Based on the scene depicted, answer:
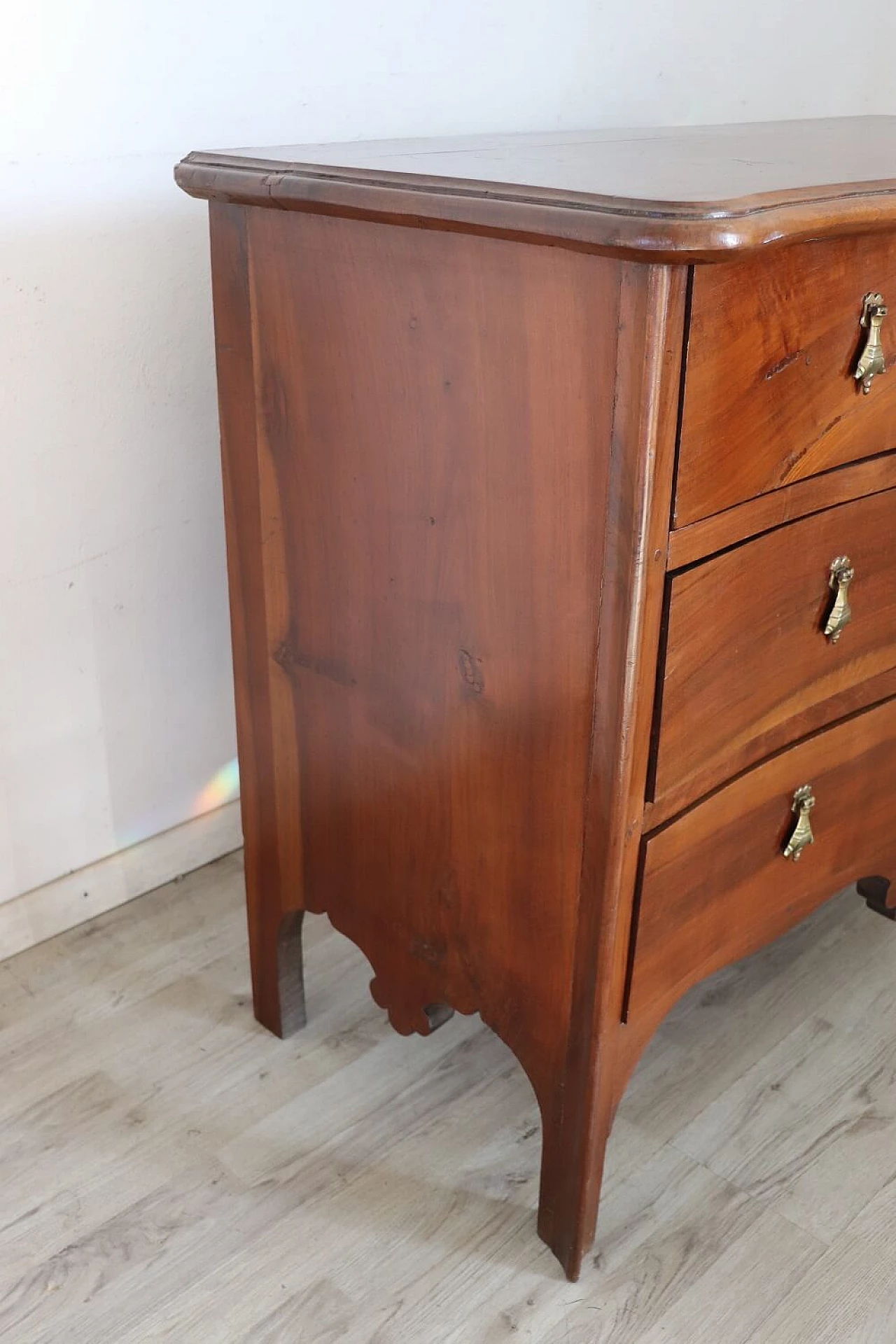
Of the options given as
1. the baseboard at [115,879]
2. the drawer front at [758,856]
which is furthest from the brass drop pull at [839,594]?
the baseboard at [115,879]

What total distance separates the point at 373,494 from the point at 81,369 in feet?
1.54

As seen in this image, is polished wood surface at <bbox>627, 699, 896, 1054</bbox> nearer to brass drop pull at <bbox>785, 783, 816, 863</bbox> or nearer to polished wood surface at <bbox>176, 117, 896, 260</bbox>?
brass drop pull at <bbox>785, 783, 816, 863</bbox>

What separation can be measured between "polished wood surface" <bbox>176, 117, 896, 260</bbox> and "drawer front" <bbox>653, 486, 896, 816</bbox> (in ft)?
0.79

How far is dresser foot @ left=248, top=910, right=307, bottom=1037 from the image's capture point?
130cm

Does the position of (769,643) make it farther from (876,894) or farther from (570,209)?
(876,894)

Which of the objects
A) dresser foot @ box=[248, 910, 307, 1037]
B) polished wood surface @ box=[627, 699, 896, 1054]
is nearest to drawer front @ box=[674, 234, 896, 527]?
polished wood surface @ box=[627, 699, 896, 1054]

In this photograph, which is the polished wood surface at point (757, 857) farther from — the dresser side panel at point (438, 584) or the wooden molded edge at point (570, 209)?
the wooden molded edge at point (570, 209)

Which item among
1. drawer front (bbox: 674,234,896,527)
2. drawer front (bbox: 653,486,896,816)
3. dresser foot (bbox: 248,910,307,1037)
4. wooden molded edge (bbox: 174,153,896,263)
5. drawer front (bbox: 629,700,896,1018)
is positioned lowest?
dresser foot (bbox: 248,910,307,1037)

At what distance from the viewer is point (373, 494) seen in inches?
39.2

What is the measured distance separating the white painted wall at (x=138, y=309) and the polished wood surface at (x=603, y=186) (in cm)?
25

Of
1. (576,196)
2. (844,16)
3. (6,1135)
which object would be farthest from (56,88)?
(844,16)

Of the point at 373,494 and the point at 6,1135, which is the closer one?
the point at 373,494

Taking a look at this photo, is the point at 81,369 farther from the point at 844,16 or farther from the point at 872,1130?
the point at 844,16

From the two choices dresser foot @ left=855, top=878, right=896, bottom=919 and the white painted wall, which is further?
dresser foot @ left=855, top=878, right=896, bottom=919
